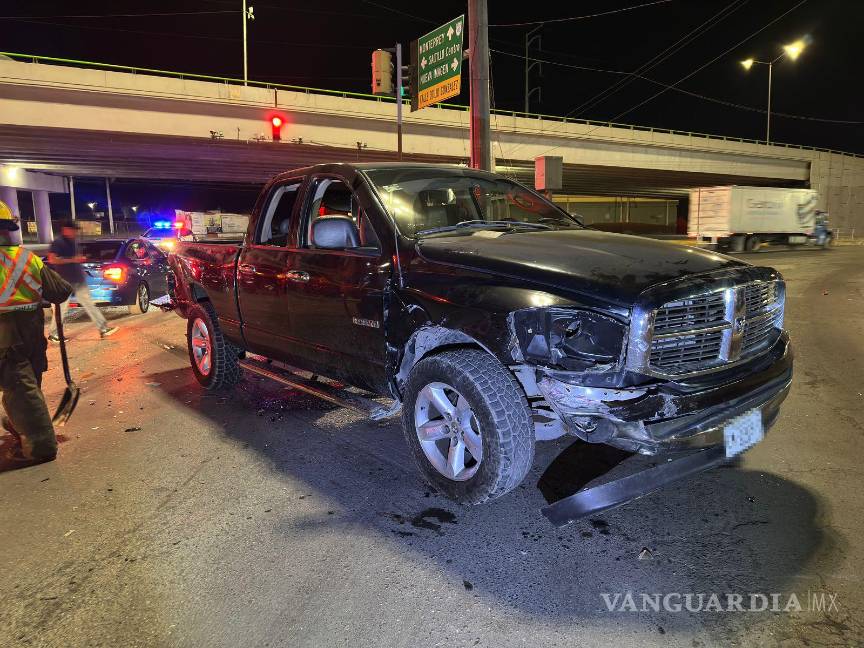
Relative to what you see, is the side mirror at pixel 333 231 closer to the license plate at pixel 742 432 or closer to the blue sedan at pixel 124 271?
the license plate at pixel 742 432

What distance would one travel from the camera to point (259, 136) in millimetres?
30781

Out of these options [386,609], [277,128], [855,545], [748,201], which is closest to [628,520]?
[855,545]

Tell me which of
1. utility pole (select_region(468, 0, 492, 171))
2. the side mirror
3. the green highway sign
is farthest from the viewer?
the green highway sign

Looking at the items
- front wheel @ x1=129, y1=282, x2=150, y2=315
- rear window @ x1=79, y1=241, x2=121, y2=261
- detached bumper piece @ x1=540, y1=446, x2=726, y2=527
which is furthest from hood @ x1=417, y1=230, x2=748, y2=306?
rear window @ x1=79, y1=241, x2=121, y2=261

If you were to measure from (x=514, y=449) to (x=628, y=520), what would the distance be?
0.78 m

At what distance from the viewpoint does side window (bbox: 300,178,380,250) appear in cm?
419

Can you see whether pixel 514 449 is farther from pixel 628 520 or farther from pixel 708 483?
pixel 708 483

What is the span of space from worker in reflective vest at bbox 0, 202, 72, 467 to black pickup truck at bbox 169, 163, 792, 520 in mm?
1723

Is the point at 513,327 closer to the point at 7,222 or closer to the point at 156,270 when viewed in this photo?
the point at 7,222

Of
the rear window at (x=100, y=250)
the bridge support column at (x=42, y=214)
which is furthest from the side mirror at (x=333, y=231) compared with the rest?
the bridge support column at (x=42, y=214)

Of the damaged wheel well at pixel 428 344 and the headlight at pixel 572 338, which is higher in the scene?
the headlight at pixel 572 338

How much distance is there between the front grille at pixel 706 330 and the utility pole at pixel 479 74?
8.21 metres

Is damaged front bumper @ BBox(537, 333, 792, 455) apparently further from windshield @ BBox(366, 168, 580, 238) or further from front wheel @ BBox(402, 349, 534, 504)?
windshield @ BBox(366, 168, 580, 238)

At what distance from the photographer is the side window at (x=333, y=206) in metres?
4.19
